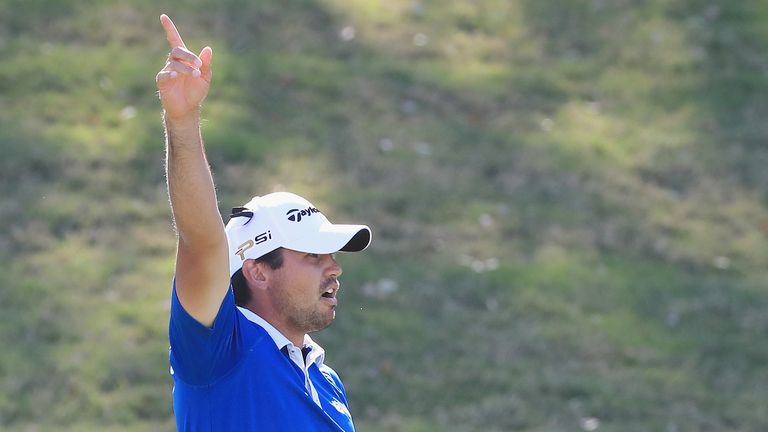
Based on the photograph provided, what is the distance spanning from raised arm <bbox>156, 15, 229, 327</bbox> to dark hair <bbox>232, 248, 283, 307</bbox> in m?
0.52

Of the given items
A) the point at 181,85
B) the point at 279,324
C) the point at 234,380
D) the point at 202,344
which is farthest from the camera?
the point at 279,324

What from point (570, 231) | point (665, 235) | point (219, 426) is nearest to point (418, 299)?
point (570, 231)

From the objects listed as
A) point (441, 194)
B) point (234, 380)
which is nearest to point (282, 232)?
point (234, 380)

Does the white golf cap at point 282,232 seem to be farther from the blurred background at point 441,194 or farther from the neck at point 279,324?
the blurred background at point 441,194

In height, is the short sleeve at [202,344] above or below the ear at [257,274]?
below

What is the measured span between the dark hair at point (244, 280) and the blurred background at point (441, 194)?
318 centimetres

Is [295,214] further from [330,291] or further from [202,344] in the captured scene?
[202,344]

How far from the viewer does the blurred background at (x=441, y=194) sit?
7.30 metres

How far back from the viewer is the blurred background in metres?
7.30

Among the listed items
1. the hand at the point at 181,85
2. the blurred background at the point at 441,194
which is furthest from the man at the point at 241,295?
the blurred background at the point at 441,194

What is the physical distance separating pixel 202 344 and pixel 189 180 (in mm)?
431

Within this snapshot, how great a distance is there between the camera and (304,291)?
3688 millimetres

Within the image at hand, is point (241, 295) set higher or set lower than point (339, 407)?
higher

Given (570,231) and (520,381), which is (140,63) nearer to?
(570,231)
